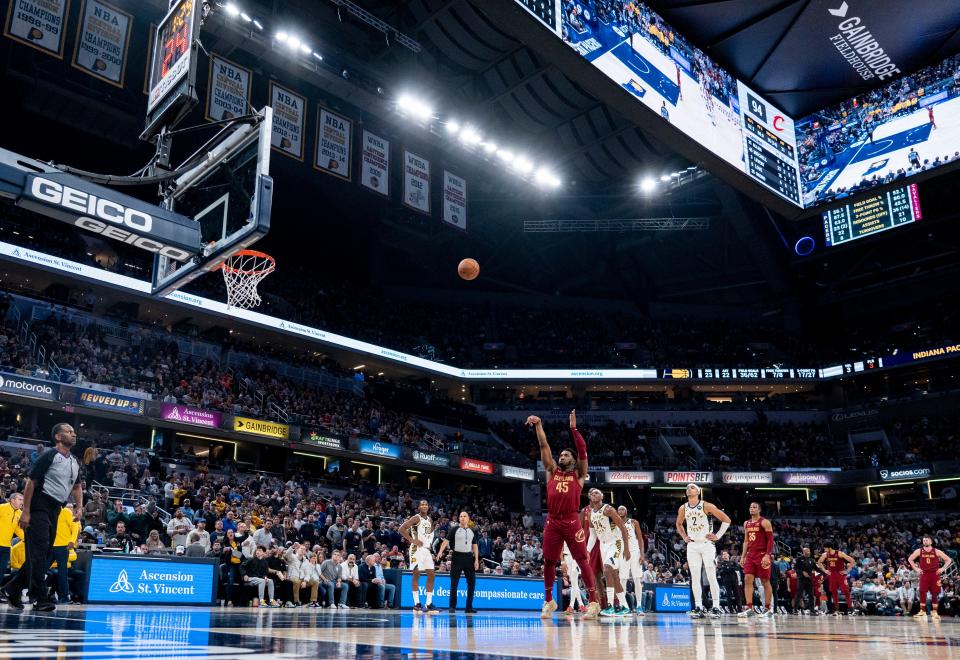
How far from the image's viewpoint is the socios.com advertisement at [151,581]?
13.2 meters

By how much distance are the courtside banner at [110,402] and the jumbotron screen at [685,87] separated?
71.7 feet

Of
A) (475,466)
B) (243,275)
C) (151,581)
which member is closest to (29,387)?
(243,275)

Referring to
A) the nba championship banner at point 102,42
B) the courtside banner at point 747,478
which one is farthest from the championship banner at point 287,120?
the courtside banner at point 747,478

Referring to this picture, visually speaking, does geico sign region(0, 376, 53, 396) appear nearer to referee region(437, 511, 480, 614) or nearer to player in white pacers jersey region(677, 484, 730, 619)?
referee region(437, 511, 480, 614)

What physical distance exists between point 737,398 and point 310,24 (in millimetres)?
35181

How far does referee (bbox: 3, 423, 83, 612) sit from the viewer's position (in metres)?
7.66

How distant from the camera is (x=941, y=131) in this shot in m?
11.3

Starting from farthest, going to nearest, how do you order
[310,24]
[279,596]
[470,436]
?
1. [470,436]
2. [310,24]
3. [279,596]

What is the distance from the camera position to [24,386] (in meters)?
23.8

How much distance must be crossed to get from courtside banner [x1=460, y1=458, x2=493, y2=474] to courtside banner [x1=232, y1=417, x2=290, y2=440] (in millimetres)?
9576

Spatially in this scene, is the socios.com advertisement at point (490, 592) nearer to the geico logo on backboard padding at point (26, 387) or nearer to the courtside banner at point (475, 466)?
the geico logo on backboard padding at point (26, 387)

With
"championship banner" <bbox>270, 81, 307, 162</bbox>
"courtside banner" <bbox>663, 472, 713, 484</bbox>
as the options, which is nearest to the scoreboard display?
"courtside banner" <bbox>663, 472, 713, 484</bbox>

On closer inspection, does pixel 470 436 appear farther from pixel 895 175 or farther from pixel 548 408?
pixel 895 175

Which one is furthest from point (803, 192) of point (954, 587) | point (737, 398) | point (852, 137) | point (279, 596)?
point (737, 398)
